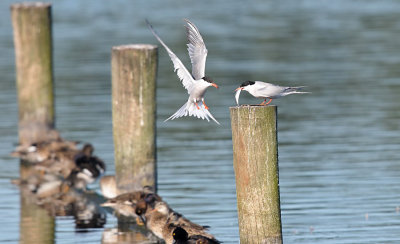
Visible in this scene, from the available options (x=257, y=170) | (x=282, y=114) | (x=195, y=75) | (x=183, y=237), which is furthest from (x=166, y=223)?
(x=282, y=114)

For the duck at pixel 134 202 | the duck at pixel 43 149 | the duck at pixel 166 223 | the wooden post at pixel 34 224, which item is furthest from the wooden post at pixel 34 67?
the duck at pixel 166 223

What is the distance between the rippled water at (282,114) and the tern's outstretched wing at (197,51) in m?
2.29

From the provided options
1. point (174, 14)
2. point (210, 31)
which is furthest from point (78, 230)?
point (174, 14)

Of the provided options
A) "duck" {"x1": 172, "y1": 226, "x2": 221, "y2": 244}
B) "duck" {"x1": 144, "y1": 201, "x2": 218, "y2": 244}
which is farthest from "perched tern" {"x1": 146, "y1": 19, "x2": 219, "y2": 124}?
"duck" {"x1": 144, "y1": 201, "x2": 218, "y2": 244}

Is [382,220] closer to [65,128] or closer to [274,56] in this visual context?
[65,128]

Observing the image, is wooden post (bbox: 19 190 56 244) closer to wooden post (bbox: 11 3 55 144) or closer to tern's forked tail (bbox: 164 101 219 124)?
tern's forked tail (bbox: 164 101 219 124)

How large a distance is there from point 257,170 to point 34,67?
8.60 metres

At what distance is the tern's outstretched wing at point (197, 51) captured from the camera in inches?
371

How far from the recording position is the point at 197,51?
9.49m

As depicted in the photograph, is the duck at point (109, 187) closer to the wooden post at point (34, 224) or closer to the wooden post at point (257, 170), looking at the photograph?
the wooden post at point (34, 224)

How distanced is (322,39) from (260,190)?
24.0 m

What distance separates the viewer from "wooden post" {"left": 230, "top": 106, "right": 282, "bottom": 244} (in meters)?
8.45

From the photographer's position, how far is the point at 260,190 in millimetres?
8586

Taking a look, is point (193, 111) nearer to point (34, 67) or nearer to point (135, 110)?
point (135, 110)
